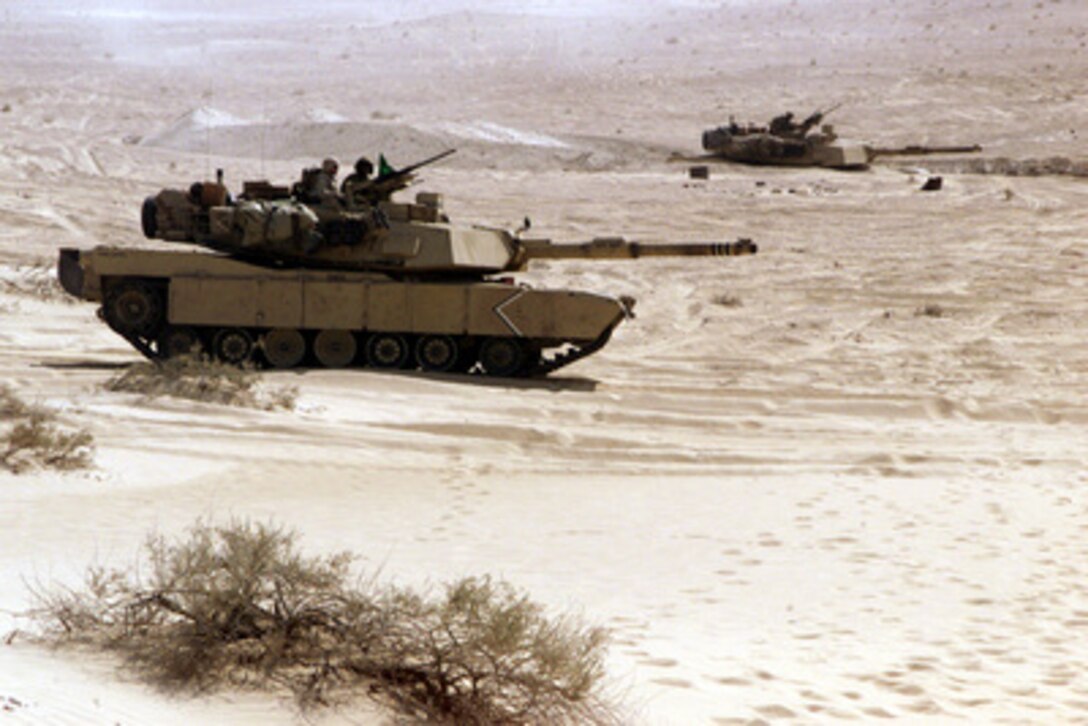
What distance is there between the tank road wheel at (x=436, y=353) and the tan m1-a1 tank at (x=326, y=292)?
1 centimetres

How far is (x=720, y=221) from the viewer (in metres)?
29.5

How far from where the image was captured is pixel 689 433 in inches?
563

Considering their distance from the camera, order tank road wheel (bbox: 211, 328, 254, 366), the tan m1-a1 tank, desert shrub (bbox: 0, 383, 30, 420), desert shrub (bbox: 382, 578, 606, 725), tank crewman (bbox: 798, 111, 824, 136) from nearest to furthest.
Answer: desert shrub (bbox: 382, 578, 606, 725)
desert shrub (bbox: 0, 383, 30, 420)
the tan m1-a1 tank
tank road wheel (bbox: 211, 328, 254, 366)
tank crewman (bbox: 798, 111, 824, 136)

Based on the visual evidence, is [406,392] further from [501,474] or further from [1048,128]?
[1048,128]

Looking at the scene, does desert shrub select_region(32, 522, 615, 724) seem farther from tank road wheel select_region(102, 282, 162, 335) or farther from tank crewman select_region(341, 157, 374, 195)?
tank crewman select_region(341, 157, 374, 195)

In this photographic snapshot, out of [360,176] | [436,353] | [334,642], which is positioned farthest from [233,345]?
[334,642]

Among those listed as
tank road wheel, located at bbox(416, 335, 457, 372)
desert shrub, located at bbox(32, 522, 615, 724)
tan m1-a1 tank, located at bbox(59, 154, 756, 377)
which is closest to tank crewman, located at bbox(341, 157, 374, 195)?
tan m1-a1 tank, located at bbox(59, 154, 756, 377)

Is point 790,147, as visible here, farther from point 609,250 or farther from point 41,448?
point 41,448

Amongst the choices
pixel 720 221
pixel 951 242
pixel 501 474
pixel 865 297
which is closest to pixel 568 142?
pixel 720 221

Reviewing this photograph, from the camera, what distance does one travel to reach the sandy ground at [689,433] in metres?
7.34

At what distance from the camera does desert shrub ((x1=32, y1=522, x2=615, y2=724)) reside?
225 inches

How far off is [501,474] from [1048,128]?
3234 centimetres

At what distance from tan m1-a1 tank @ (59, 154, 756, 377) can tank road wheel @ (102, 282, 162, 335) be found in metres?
0.01

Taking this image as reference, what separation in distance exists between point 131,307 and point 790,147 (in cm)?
2261
